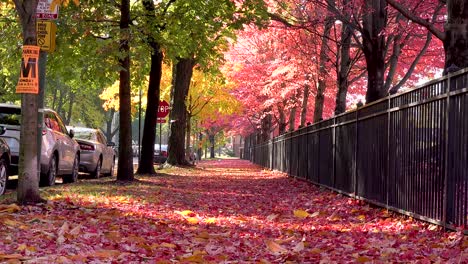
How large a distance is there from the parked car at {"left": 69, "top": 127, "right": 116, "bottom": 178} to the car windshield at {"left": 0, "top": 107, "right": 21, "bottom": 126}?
4.57 metres

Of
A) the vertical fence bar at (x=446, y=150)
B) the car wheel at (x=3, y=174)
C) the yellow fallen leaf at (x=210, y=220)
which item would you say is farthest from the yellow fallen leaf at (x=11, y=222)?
the vertical fence bar at (x=446, y=150)

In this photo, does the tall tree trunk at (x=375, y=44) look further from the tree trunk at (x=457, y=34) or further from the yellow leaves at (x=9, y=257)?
the yellow leaves at (x=9, y=257)

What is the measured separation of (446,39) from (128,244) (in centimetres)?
526

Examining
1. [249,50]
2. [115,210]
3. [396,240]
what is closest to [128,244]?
[115,210]

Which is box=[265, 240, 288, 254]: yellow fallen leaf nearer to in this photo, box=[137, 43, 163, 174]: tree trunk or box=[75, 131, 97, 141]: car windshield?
box=[75, 131, 97, 141]: car windshield

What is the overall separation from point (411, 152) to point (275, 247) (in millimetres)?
2676

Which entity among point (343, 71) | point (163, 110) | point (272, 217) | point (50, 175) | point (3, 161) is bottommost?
point (272, 217)

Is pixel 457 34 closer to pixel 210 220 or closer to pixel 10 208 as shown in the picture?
pixel 210 220

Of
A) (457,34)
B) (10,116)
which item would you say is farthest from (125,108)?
(457,34)

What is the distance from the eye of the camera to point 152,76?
19.1 meters

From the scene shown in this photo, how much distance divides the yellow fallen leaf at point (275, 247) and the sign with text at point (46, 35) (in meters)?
4.74

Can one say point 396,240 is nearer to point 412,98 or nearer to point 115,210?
point 412,98

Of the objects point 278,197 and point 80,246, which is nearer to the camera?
point 80,246

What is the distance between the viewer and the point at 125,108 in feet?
47.3
